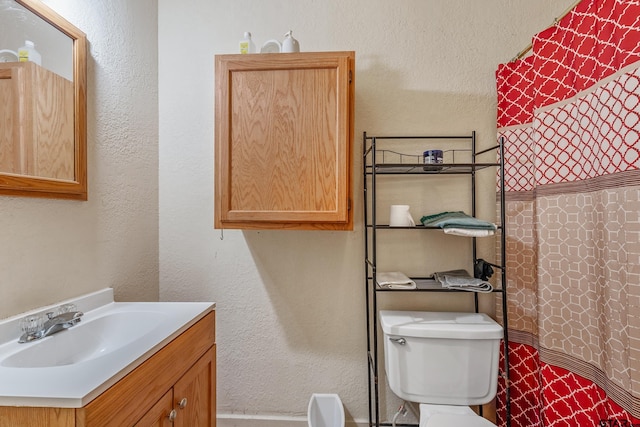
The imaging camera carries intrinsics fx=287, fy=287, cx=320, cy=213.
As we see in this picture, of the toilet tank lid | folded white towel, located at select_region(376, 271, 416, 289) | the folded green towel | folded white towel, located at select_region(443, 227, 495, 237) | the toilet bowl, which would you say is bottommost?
the toilet bowl

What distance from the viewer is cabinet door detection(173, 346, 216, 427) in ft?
3.15

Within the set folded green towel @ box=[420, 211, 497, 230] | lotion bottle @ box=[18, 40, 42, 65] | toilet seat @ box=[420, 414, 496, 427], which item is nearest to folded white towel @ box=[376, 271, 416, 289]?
folded green towel @ box=[420, 211, 497, 230]

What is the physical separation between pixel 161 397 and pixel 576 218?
1.52m

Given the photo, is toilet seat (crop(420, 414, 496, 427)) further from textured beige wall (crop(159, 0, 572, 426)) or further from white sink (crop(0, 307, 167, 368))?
white sink (crop(0, 307, 167, 368))

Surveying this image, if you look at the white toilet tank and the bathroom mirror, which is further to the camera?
the white toilet tank

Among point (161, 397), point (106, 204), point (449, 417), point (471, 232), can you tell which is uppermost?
point (106, 204)

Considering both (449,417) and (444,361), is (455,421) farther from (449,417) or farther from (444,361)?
(444,361)

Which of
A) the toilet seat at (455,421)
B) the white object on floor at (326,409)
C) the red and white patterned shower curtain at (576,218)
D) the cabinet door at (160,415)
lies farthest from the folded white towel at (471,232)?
the cabinet door at (160,415)

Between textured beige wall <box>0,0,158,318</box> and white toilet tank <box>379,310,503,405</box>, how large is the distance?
1.29 metres

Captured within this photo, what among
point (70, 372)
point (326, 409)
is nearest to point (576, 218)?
point (326, 409)

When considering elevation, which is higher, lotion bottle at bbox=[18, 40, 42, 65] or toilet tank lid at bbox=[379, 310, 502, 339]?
lotion bottle at bbox=[18, 40, 42, 65]

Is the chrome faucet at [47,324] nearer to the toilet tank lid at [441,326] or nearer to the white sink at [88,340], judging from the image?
the white sink at [88,340]

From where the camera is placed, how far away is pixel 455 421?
1.13 metres

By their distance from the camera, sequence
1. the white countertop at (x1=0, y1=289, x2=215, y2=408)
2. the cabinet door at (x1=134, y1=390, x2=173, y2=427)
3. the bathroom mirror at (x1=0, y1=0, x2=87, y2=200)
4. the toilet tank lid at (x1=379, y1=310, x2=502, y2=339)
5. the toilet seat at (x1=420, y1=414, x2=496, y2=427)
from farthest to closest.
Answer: the toilet tank lid at (x1=379, y1=310, x2=502, y2=339), the toilet seat at (x1=420, y1=414, x2=496, y2=427), the bathroom mirror at (x1=0, y1=0, x2=87, y2=200), the cabinet door at (x1=134, y1=390, x2=173, y2=427), the white countertop at (x1=0, y1=289, x2=215, y2=408)
